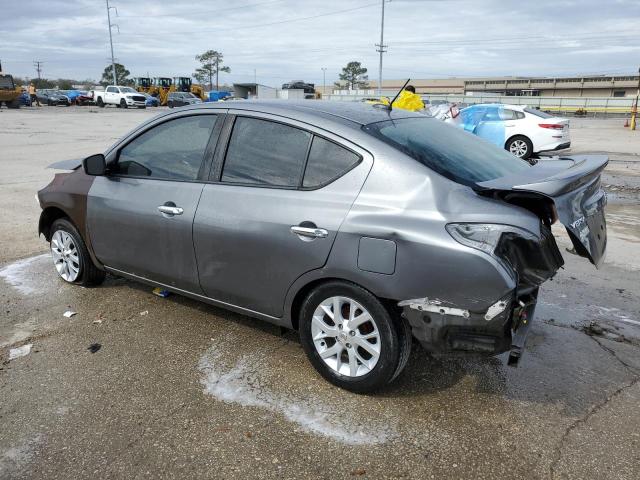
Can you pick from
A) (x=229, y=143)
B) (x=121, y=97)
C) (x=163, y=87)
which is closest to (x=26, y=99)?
(x=121, y=97)

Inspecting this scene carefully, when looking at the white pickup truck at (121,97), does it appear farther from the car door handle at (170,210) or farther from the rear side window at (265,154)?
the rear side window at (265,154)

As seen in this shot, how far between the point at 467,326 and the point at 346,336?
2.27 ft

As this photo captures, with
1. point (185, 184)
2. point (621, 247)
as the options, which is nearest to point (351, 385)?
point (185, 184)

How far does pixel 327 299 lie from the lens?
3.02 meters

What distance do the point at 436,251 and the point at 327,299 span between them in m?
0.74

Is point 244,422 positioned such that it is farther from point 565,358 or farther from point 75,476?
point 565,358

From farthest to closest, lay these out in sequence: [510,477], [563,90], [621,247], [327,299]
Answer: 1. [563,90]
2. [621,247]
3. [327,299]
4. [510,477]

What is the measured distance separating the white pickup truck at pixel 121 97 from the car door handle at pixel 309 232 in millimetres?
47005

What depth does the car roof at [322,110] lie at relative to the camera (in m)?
3.21

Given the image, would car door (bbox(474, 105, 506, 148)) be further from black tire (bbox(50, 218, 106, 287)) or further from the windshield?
black tire (bbox(50, 218, 106, 287))

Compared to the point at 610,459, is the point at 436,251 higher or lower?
higher

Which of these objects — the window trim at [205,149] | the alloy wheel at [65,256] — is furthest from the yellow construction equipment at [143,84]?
the window trim at [205,149]

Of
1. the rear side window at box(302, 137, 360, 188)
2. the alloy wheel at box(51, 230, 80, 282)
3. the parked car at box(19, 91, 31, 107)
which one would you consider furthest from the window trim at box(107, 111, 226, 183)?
the parked car at box(19, 91, 31, 107)

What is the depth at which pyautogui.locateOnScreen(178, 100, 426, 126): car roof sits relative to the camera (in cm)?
321
